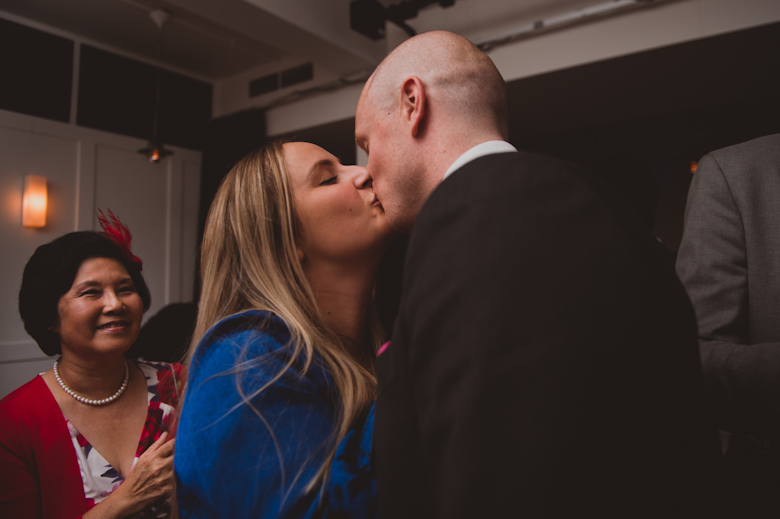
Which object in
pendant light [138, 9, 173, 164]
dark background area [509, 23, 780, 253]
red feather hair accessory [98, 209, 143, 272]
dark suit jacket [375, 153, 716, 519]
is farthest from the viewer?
pendant light [138, 9, 173, 164]

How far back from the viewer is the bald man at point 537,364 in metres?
0.46

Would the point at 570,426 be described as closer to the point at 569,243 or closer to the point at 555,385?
the point at 555,385

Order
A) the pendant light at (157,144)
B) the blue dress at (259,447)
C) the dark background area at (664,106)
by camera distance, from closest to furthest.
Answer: the blue dress at (259,447), the dark background area at (664,106), the pendant light at (157,144)

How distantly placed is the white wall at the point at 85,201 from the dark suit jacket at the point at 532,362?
4.80m

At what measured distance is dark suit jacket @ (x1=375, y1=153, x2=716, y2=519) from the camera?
46cm

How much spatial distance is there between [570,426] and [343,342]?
0.83 metres

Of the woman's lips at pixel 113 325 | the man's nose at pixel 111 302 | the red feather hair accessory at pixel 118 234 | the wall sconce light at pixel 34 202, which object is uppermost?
the wall sconce light at pixel 34 202

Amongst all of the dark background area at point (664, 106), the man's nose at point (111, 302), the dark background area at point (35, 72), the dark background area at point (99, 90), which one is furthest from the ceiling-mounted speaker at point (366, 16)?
the man's nose at point (111, 302)

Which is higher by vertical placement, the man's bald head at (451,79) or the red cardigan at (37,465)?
the man's bald head at (451,79)

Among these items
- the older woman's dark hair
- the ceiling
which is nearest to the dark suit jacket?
the older woman's dark hair

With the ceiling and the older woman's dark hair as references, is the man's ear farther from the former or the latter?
the ceiling

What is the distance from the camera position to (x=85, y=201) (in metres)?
4.69

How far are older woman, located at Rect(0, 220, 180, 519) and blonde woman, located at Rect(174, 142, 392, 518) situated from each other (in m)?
0.75

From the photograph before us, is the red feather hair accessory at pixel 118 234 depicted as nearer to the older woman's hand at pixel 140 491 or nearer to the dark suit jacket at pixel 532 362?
the older woman's hand at pixel 140 491
